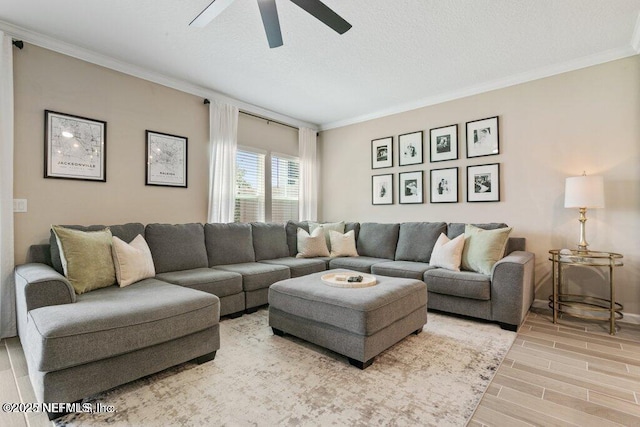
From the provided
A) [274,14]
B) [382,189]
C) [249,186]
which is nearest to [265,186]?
[249,186]

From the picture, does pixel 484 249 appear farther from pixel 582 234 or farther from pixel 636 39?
pixel 636 39

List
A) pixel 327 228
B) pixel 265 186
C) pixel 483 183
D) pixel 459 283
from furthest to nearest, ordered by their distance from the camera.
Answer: pixel 265 186, pixel 327 228, pixel 483 183, pixel 459 283

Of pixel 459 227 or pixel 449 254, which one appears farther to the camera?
pixel 459 227

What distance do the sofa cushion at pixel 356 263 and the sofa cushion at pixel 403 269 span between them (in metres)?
0.11

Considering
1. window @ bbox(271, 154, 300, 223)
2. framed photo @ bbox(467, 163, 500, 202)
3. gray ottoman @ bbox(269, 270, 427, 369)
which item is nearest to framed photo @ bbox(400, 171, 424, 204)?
framed photo @ bbox(467, 163, 500, 202)

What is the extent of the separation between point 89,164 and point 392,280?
10.6 feet

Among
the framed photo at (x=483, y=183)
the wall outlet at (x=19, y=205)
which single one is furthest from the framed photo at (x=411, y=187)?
the wall outlet at (x=19, y=205)

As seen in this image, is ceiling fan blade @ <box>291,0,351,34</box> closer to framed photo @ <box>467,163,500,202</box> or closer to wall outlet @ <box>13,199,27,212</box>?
framed photo @ <box>467,163,500,202</box>

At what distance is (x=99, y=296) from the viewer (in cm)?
221

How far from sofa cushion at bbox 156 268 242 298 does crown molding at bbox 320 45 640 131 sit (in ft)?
11.2

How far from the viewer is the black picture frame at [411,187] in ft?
14.8

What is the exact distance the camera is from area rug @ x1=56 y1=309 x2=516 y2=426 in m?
1.62

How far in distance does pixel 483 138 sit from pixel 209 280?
3704 mm

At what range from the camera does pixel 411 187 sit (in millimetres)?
4598
